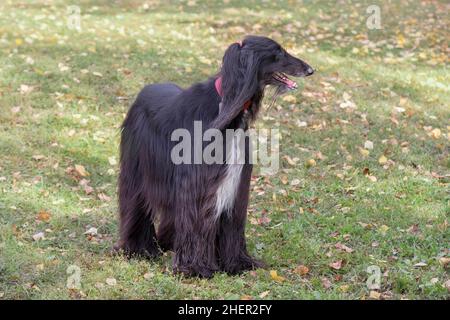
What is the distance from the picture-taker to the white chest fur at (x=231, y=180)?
486 centimetres

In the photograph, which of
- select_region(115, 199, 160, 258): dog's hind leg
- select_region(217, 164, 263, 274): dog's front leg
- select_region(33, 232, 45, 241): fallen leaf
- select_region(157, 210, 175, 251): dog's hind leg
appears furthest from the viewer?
select_region(33, 232, 45, 241): fallen leaf

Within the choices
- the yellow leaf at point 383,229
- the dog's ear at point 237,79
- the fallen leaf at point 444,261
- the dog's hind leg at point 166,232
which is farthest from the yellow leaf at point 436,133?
the dog's ear at point 237,79

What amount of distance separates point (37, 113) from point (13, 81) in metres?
1.16

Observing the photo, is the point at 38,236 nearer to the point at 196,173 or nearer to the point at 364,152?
the point at 196,173

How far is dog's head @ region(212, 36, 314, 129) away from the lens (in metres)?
4.62

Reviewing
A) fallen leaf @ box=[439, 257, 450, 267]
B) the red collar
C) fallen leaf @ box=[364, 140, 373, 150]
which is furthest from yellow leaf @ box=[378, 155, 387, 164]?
the red collar

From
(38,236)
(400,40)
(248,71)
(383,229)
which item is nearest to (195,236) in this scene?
(248,71)

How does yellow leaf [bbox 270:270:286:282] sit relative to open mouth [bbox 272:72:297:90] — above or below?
below

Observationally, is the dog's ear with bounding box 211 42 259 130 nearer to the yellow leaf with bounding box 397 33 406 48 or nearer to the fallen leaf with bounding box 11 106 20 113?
the fallen leaf with bounding box 11 106 20 113

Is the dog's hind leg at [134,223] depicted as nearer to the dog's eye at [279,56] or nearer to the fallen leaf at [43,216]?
the fallen leaf at [43,216]

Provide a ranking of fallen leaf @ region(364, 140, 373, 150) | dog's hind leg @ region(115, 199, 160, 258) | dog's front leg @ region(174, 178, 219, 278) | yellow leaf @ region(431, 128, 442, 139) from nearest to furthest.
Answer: dog's front leg @ region(174, 178, 219, 278) < dog's hind leg @ region(115, 199, 160, 258) < fallen leaf @ region(364, 140, 373, 150) < yellow leaf @ region(431, 128, 442, 139)

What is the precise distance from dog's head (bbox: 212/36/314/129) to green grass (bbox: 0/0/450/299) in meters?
1.38

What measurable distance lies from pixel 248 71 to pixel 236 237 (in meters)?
1.37

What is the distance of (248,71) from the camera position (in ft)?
15.1
